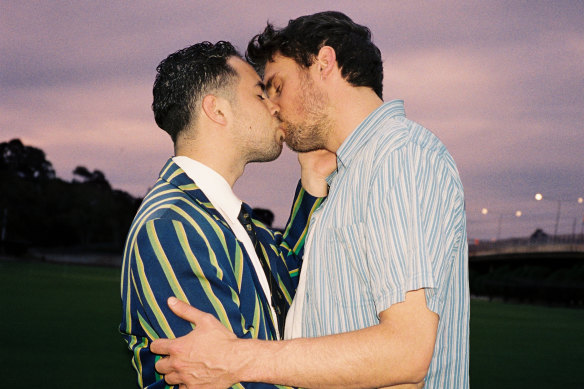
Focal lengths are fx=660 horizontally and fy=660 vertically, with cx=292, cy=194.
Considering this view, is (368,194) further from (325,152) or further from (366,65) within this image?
(325,152)

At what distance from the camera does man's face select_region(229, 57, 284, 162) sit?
3.48 metres

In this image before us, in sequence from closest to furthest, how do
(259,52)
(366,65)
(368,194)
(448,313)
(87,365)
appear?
(368,194), (448,313), (366,65), (259,52), (87,365)

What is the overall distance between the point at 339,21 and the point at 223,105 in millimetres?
735

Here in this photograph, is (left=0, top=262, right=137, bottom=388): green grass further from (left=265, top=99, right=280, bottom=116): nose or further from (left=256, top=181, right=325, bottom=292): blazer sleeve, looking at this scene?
(left=265, top=99, right=280, bottom=116): nose

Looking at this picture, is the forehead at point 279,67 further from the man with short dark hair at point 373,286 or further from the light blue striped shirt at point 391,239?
the light blue striped shirt at point 391,239

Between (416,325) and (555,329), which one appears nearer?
(416,325)

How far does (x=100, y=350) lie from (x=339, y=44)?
26.8ft

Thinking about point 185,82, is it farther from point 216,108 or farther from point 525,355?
point 525,355

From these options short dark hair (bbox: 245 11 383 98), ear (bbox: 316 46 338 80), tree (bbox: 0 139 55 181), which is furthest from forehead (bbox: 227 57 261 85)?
tree (bbox: 0 139 55 181)

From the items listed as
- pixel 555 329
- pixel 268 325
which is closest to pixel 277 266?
pixel 268 325

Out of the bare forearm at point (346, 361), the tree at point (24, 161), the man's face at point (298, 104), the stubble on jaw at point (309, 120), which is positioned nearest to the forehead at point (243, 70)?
the man's face at point (298, 104)

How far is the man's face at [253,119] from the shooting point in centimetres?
348

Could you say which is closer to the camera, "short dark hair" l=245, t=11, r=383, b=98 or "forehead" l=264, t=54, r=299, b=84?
"short dark hair" l=245, t=11, r=383, b=98

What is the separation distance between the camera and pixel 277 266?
3.40 meters
